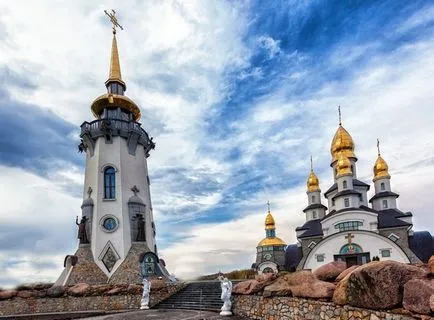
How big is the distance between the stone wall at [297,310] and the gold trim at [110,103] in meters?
A: 18.6

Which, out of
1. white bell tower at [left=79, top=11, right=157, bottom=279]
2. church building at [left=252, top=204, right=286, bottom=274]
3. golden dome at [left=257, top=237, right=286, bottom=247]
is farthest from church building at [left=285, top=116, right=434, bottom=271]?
white bell tower at [left=79, top=11, right=157, bottom=279]

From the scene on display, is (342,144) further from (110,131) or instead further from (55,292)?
(55,292)

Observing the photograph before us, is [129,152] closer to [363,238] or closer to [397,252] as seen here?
[363,238]

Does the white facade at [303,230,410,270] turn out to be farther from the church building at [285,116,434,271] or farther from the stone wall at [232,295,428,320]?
the stone wall at [232,295,428,320]

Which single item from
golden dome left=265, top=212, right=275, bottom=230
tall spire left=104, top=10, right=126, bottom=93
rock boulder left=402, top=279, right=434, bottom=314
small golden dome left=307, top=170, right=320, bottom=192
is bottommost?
rock boulder left=402, top=279, right=434, bottom=314

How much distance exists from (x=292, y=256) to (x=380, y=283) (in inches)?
1406

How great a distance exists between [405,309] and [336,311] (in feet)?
5.55

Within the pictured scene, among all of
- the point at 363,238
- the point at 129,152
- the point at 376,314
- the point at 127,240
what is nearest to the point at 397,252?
the point at 363,238

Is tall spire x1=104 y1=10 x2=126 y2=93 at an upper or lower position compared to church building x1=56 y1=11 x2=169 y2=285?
upper

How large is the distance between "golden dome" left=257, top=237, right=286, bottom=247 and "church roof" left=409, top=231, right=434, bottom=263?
1337 centimetres

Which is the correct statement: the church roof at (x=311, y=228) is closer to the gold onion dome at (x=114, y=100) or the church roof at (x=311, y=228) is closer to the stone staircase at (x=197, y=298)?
the stone staircase at (x=197, y=298)

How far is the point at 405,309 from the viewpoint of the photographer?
480cm

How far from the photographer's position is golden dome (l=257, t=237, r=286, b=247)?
3784cm

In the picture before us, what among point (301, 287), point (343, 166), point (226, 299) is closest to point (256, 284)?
point (226, 299)
